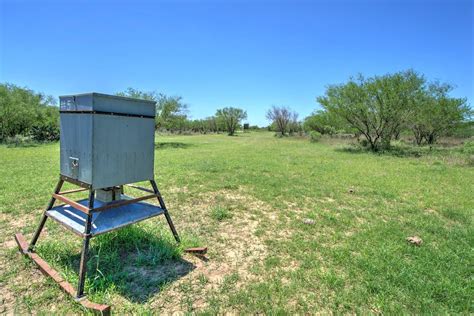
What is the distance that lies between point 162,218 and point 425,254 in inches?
128

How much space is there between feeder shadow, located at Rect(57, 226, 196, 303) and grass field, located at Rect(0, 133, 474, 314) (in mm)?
11

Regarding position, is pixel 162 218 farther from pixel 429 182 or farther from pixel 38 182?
pixel 429 182

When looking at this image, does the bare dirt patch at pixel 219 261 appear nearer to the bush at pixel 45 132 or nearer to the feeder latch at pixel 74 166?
the feeder latch at pixel 74 166

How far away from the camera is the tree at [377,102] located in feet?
42.2

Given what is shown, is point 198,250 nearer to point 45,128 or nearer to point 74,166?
point 74,166

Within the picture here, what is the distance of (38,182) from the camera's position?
17.6ft

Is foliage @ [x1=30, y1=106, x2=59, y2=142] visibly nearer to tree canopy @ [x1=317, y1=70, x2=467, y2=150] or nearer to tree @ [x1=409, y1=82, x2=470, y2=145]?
tree canopy @ [x1=317, y1=70, x2=467, y2=150]

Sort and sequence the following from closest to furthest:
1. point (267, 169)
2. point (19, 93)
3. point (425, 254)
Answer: point (425, 254)
point (267, 169)
point (19, 93)

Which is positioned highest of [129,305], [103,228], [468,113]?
[468,113]

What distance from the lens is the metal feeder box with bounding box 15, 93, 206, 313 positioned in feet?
6.29

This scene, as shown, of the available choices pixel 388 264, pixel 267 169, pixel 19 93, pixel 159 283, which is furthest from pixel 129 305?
pixel 19 93

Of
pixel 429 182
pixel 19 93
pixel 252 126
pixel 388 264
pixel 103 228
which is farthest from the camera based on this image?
pixel 252 126

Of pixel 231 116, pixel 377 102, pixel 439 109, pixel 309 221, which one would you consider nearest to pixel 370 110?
pixel 377 102

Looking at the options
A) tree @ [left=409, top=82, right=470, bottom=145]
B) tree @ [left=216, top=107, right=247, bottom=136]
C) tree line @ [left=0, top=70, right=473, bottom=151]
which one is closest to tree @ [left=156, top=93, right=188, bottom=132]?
tree line @ [left=0, top=70, right=473, bottom=151]
